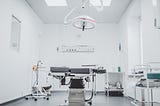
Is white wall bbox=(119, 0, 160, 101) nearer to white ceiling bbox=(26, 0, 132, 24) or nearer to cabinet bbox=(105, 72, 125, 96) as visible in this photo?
white ceiling bbox=(26, 0, 132, 24)

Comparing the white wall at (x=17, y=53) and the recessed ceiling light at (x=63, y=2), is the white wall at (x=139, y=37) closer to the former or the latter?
the recessed ceiling light at (x=63, y=2)

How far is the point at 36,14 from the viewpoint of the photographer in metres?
6.90

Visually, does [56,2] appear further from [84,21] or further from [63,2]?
[84,21]

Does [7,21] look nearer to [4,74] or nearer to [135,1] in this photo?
[4,74]

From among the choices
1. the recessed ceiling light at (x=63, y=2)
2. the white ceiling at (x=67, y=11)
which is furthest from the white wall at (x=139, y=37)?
the recessed ceiling light at (x=63, y=2)

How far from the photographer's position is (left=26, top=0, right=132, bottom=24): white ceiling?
19.3 feet

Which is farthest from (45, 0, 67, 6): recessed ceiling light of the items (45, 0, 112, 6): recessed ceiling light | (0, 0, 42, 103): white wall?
(0, 0, 42, 103): white wall

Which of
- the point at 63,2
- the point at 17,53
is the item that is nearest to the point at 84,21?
the point at 17,53

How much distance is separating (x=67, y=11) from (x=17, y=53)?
2648mm

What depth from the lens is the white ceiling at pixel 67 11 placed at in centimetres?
588

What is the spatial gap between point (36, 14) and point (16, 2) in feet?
6.79

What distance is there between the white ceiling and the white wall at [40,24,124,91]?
1.60ft

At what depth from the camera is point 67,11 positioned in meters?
6.60

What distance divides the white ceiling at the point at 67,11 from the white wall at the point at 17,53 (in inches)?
12.0
